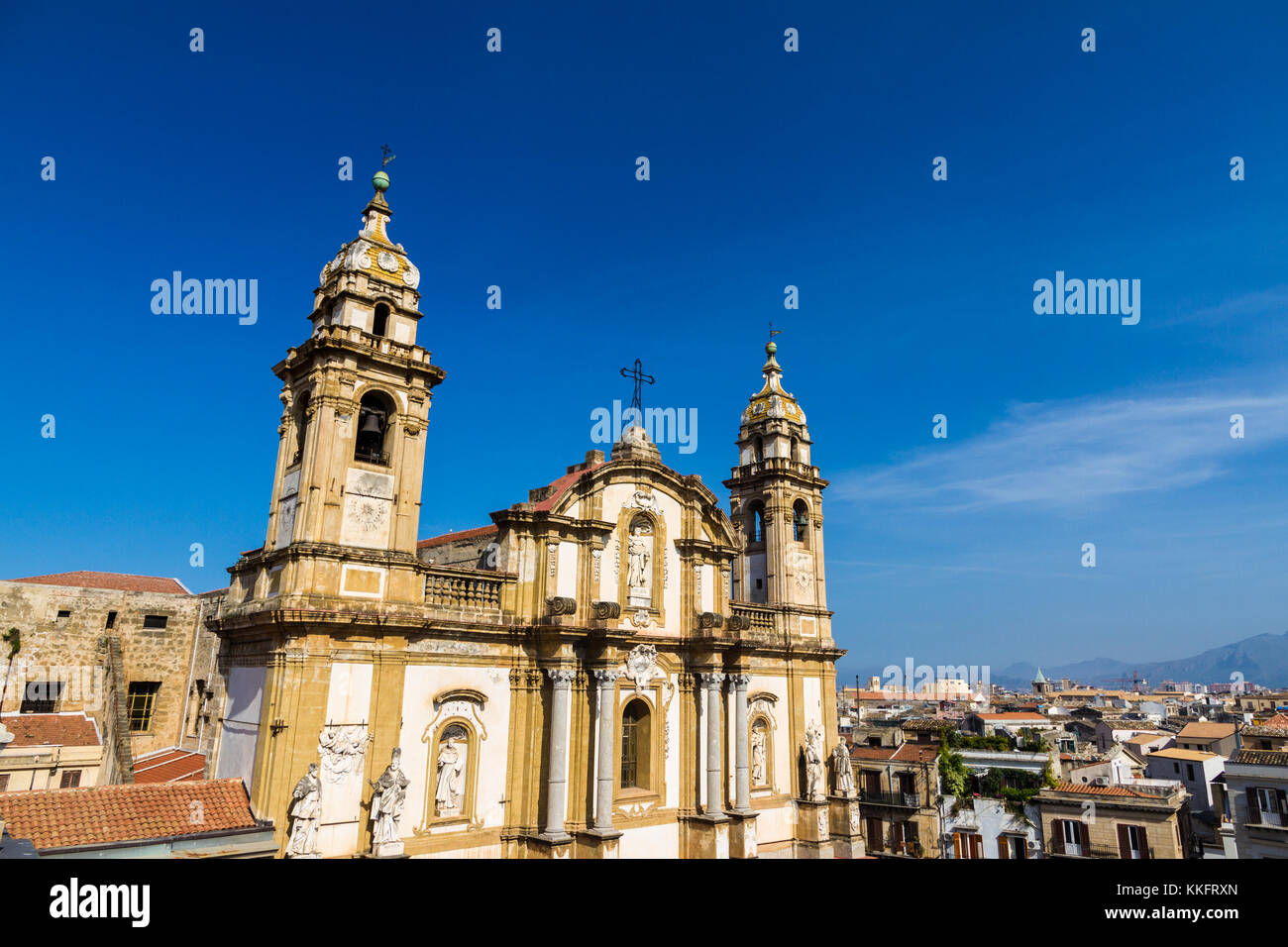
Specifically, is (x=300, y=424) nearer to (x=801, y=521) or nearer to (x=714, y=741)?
(x=714, y=741)

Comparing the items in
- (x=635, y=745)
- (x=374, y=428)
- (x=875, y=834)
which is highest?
(x=374, y=428)

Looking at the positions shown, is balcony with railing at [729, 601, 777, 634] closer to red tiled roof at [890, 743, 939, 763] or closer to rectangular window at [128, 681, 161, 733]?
red tiled roof at [890, 743, 939, 763]

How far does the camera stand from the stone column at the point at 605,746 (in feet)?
71.7

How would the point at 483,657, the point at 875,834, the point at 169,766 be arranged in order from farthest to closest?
the point at 875,834 < the point at 169,766 < the point at 483,657

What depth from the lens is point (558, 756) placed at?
21.5 metres

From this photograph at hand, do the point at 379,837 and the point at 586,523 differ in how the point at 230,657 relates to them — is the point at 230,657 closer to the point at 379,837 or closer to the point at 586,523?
the point at 379,837

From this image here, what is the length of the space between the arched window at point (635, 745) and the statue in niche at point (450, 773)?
18.3ft

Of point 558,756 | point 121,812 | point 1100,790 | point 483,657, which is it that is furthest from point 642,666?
point 1100,790

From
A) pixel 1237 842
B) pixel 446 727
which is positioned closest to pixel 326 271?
pixel 446 727

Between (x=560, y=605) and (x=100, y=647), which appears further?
(x=100, y=647)

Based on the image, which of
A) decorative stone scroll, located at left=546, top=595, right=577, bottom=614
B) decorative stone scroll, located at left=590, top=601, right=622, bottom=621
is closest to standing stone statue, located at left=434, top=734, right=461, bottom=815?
decorative stone scroll, located at left=546, top=595, right=577, bottom=614

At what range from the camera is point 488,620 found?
2172 centimetres

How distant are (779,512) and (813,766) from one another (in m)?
9.21
